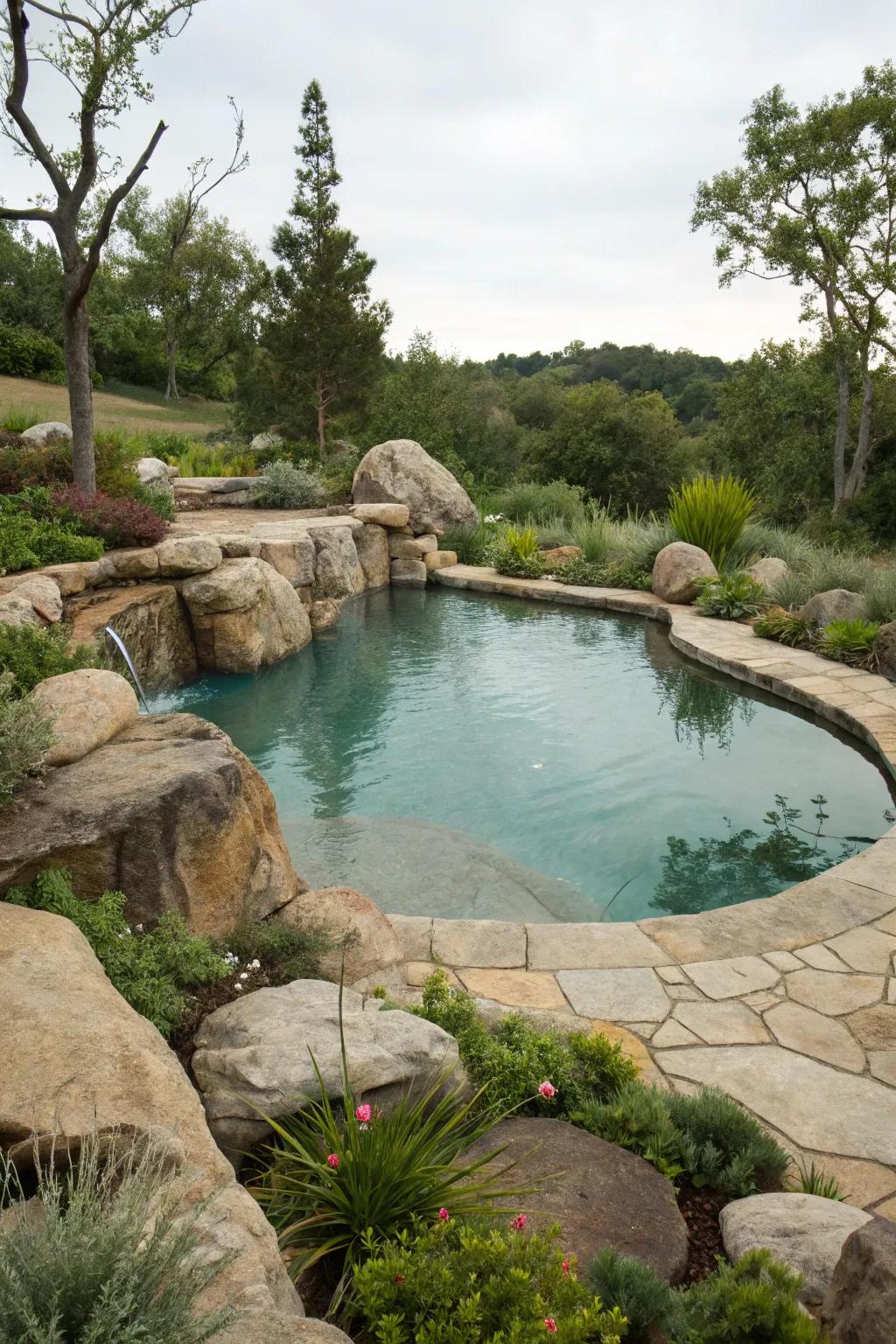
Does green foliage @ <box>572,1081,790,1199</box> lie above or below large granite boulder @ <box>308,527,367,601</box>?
below

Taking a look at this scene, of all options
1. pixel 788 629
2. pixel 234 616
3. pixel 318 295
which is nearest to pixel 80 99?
pixel 234 616

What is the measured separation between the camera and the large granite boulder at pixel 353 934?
2.87 m

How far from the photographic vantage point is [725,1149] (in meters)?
2.13

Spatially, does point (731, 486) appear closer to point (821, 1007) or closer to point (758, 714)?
point (758, 714)

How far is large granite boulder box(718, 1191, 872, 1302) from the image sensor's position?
5.50 feet

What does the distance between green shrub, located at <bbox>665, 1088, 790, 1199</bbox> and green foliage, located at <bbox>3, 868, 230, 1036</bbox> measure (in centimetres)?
140

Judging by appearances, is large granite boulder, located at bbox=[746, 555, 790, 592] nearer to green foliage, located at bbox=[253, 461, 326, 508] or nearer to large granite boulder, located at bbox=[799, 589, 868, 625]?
large granite boulder, located at bbox=[799, 589, 868, 625]

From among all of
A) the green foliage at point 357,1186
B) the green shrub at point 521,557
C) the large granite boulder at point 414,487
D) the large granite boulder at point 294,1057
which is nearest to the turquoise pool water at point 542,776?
the large granite boulder at point 294,1057

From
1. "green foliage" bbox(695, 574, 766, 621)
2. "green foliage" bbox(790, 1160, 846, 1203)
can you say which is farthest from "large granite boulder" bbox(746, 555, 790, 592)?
"green foliage" bbox(790, 1160, 846, 1203)

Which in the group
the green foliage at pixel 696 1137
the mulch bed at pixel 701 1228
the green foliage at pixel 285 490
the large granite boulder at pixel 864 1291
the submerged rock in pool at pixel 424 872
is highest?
the green foliage at pixel 285 490

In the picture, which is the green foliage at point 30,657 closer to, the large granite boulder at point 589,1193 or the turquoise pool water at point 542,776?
the turquoise pool water at point 542,776

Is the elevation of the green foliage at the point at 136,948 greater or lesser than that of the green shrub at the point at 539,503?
lesser

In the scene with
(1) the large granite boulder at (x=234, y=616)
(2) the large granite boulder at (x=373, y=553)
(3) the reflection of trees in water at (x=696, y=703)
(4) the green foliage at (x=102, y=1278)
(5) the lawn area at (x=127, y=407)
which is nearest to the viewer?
(4) the green foliage at (x=102, y=1278)

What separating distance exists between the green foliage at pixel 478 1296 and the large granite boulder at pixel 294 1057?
1.60 ft
